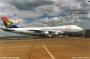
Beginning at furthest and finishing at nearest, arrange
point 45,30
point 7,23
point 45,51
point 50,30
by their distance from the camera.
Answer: point 7,23, point 45,30, point 50,30, point 45,51

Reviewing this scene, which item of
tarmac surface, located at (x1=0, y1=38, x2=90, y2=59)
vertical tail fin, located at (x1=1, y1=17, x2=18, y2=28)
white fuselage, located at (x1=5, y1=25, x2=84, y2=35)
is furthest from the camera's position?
vertical tail fin, located at (x1=1, y1=17, x2=18, y2=28)

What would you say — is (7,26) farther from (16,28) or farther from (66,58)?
(66,58)

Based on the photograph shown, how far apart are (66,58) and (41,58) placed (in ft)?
6.93

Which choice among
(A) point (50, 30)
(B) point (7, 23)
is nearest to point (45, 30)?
(A) point (50, 30)

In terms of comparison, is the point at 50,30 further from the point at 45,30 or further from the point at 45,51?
the point at 45,51

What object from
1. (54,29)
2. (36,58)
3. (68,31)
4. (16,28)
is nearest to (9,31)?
(16,28)

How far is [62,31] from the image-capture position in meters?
55.2

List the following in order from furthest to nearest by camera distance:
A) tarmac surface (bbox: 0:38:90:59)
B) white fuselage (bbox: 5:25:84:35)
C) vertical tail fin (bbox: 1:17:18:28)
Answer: vertical tail fin (bbox: 1:17:18:28)
white fuselage (bbox: 5:25:84:35)
tarmac surface (bbox: 0:38:90:59)

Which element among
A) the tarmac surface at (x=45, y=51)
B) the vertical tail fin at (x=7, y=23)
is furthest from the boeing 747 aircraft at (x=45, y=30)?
the tarmac surface at (x=45, y=51)

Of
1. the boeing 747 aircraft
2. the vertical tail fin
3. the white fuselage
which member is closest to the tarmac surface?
the white fuselage

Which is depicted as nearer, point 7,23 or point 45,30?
point 45,30

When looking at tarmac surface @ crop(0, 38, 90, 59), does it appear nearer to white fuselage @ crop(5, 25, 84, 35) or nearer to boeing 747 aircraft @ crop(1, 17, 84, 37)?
white fuselage @ crop(5, 25, 84, 35)

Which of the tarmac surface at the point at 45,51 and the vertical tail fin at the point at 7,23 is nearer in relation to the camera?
the tarmac surface at the point at 45,51

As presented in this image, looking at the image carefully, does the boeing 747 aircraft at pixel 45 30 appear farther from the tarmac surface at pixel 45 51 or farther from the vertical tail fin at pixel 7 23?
the tarmac surface at pixel 45 51
